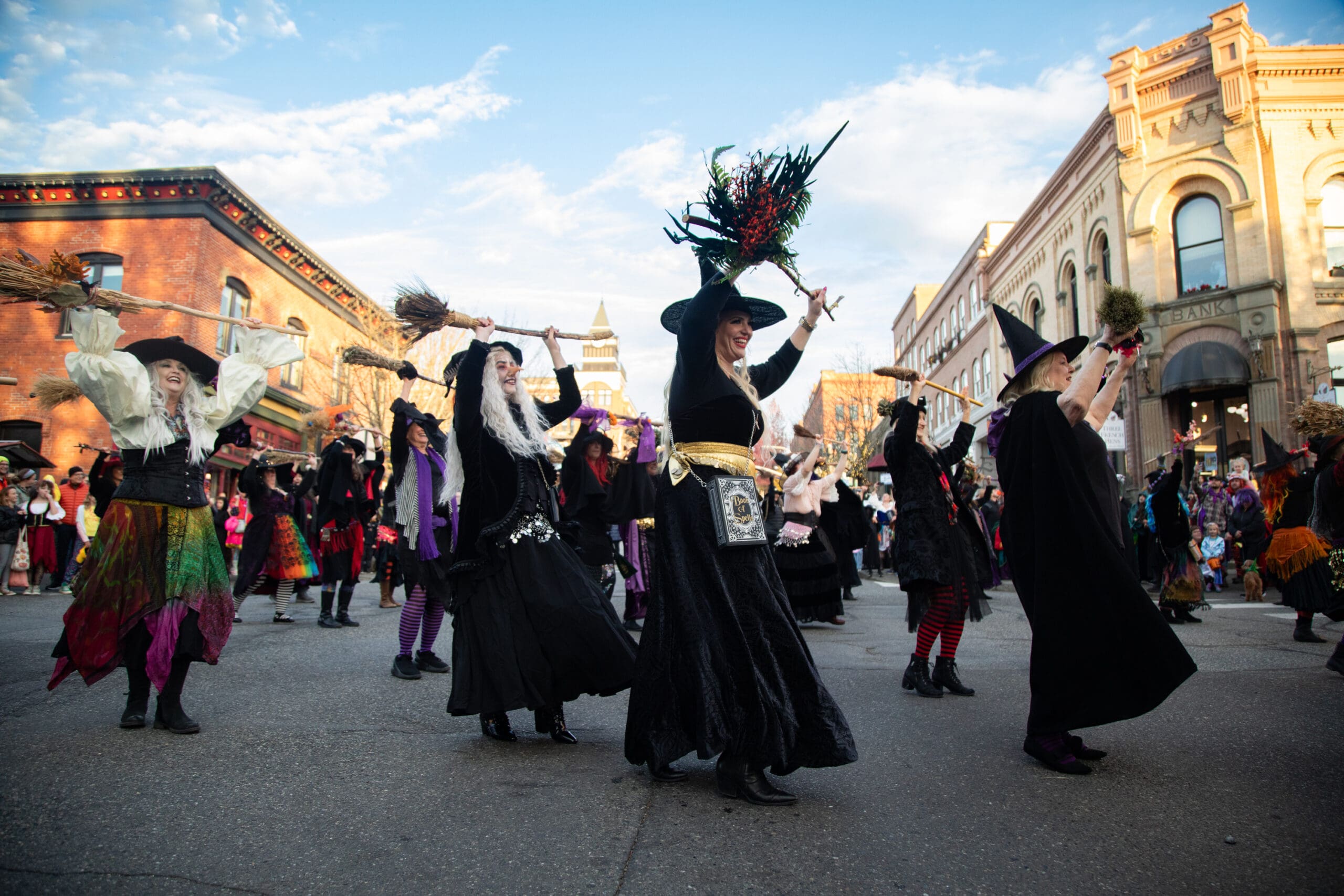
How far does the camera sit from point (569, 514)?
8031mm

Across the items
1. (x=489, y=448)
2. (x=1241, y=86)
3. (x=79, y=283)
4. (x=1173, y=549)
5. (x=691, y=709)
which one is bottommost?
(x=691, y=709)

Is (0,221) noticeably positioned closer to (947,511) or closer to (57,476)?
(57,476)

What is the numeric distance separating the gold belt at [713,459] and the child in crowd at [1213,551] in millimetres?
12280

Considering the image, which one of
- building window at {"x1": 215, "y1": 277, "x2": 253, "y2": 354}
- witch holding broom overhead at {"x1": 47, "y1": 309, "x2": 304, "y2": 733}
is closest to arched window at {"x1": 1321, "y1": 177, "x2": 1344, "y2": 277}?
witch holding broom overhead at {"x1": 47, "y1": 309, "x2": 304, "y2": 733}

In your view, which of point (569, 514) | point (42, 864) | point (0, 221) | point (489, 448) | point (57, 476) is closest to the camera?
point (42, 864)

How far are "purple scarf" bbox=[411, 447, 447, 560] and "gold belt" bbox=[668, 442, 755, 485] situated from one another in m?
2.97

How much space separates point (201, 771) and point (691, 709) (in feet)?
6.65

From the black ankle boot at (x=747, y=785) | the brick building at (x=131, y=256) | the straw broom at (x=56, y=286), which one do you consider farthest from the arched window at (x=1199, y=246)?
the straw broom at (x=56, y=286)

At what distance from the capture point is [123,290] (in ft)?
74.9

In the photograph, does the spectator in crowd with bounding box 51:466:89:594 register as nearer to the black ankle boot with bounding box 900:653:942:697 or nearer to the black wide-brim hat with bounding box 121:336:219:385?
the black wide-brim hat with bounding box 121:336:219:385

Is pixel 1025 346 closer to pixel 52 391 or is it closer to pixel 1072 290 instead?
pixel 52 391

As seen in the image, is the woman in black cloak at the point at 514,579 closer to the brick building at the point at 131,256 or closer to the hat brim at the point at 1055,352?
the hat brim at the point at 1055,352

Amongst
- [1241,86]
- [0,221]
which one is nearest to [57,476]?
[0,221]

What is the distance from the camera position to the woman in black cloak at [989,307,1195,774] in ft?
11.1
